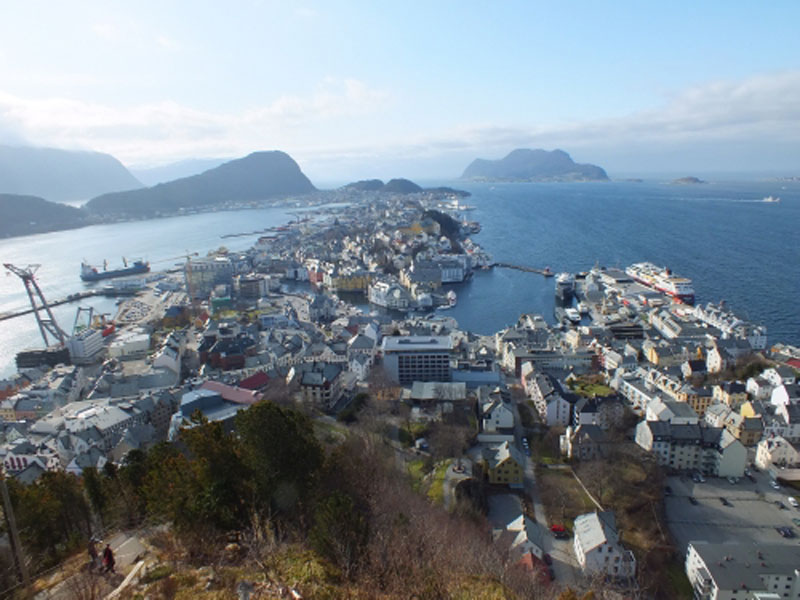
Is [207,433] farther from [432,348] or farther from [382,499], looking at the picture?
[432,348]

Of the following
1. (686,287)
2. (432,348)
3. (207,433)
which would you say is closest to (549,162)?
(686,287)

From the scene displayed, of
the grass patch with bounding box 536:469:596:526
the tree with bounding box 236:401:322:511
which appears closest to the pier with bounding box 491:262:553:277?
the grass patch with bounding box 536:469:596:526

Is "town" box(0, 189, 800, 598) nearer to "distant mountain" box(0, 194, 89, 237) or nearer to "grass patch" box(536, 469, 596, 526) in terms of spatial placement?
"grass patch" box(536, 469, 596, 526)

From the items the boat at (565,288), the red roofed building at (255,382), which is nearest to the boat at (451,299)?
the boat at (565,288)

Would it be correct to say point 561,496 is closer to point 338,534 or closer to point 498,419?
point 498,419

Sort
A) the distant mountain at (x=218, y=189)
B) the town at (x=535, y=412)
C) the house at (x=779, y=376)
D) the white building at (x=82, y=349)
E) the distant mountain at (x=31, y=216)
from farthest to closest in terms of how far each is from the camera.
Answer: the distant mountain at (x=218, y=189) → the distant mountain at (x=31, y=216) → the white building at (x=82, y=349) → the house at (x=779, y=376) → the town at (x=535, y=412)

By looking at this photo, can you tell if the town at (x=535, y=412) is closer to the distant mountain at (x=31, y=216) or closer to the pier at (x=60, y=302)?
the pier at (x=60, y=302)
